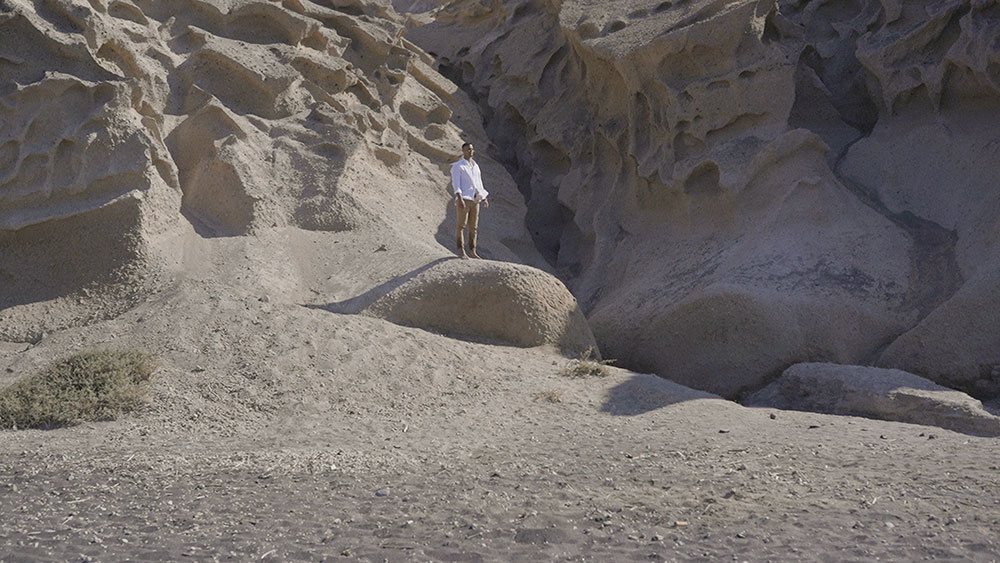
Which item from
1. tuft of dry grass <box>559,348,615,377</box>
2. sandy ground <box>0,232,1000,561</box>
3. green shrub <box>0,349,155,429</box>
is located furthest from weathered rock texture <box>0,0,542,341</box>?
tuft of dry grass <box>559,348,615,377</box>

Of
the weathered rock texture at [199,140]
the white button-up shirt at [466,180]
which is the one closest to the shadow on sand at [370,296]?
the white button-up shirt at [466,180]

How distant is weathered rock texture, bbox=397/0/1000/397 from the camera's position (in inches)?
340

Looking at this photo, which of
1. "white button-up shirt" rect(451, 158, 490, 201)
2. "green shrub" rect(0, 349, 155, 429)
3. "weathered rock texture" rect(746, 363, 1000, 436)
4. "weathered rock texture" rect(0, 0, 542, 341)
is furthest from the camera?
"white button-up shirt" rect(451, 158, 490, 201)

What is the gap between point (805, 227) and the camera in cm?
967

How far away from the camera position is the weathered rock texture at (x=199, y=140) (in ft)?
26.6

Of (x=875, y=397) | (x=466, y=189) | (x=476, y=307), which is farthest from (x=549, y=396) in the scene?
(x=466, y=189)

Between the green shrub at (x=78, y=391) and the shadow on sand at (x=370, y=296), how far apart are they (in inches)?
79.3

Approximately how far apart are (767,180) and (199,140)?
17.7ft

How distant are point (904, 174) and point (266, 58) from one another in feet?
20.9

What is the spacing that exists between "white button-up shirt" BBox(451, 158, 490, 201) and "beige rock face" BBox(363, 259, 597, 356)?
2.35 feet

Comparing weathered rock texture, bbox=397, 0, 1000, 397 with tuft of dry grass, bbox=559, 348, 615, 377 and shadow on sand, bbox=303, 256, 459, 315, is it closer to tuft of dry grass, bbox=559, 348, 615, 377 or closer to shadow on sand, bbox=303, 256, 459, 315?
tuft of dry grass, bbox=559, 348, 615, 377

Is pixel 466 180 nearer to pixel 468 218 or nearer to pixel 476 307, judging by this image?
pixel 468 218

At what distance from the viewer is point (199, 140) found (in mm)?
9500

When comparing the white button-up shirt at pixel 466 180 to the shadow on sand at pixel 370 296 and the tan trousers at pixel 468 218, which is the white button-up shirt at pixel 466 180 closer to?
the tan trousers at pixel 468 218
